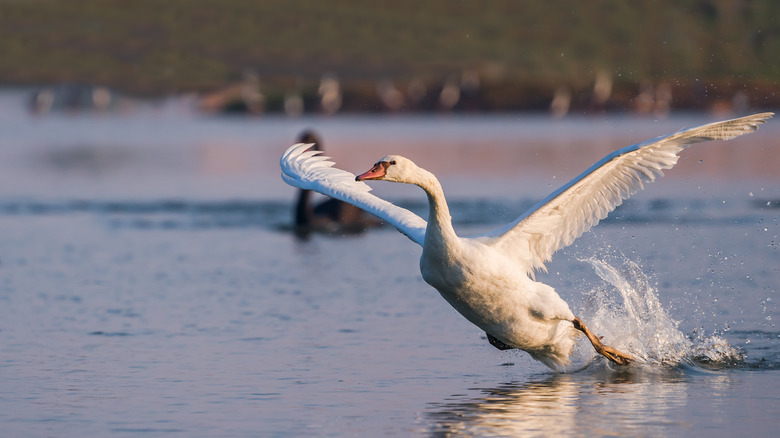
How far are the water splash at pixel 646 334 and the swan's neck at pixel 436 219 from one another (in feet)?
7.63

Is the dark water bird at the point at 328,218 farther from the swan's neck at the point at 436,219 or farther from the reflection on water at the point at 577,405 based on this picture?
the swan's neck at the point at 436,219

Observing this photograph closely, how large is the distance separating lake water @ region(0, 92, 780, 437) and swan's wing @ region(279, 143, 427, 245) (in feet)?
4.27

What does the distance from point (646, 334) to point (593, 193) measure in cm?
165

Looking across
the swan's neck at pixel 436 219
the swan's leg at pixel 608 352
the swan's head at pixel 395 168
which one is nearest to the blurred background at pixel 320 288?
the swan's leg at pixel 608 352

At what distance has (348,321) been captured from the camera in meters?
15.0

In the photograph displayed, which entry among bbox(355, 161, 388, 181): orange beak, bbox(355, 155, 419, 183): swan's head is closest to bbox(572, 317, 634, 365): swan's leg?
bbox(355, 155, 419, 183): swan's head

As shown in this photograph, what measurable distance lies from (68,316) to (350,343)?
148 inches

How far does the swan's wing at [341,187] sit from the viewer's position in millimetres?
12648

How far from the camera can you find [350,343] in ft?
45.0

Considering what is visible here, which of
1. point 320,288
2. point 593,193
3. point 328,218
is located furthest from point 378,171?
point 328,218

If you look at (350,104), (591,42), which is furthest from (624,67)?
(350,104)

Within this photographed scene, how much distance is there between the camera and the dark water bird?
24109 millimetres

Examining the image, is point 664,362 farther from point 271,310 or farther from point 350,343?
point 271,310

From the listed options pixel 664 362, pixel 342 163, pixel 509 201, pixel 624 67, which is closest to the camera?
pixel 664 362
